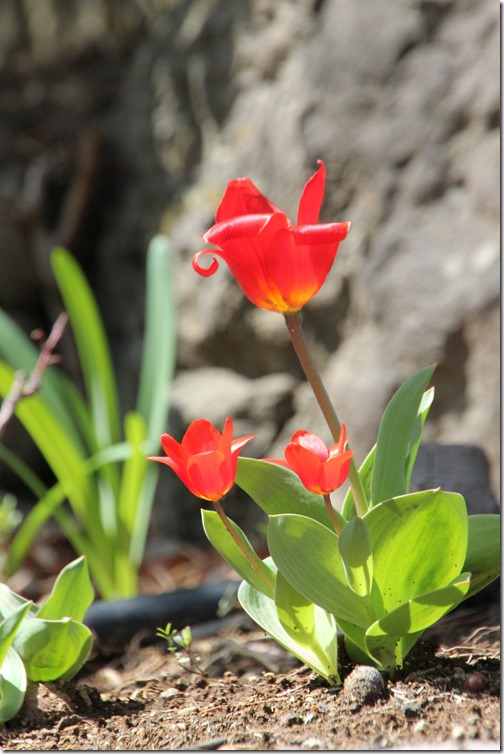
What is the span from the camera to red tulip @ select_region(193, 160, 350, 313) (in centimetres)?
65

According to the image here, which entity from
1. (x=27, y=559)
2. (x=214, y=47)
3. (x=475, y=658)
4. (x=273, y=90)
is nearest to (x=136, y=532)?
(x=27, y=559)

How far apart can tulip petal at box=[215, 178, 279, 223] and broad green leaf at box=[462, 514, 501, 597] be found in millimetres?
384

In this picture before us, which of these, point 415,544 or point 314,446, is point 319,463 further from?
point 415,544

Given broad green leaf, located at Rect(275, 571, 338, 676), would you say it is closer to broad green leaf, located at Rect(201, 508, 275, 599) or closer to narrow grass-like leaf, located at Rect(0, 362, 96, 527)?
broad green leaf, located at Rect(201, 508, 275, 599)

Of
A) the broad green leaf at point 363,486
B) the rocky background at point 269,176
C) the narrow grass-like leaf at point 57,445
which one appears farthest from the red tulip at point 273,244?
the narrow grass-like leaf at point 57,445

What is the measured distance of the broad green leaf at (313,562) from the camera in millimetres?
677

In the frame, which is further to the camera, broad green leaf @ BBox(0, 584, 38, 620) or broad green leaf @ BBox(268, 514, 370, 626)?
broad green leaf @ BBox(0, 584, 38, 620)

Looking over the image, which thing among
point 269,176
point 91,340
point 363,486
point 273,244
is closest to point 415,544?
point 363,486

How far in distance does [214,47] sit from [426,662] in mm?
1710

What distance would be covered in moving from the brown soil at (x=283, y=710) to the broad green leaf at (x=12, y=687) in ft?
0.07

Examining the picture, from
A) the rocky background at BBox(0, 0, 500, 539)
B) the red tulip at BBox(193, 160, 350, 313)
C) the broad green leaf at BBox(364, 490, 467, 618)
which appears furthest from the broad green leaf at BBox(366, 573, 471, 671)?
the rocky background at BBox(0, 0, 500, 539)

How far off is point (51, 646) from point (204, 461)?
0.28 meters

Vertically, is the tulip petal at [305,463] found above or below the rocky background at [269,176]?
below

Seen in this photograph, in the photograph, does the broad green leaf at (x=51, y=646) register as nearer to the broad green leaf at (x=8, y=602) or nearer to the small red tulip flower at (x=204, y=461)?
the broad green leaf at (x=8, y=602)
